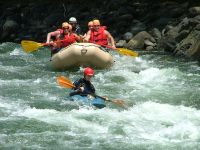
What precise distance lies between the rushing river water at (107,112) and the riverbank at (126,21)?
3.08 metres

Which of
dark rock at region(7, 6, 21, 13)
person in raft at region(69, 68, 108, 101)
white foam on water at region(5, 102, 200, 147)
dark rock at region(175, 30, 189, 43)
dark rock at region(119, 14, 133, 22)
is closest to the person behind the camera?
white foam on water at region(5, 102, 200, 147)

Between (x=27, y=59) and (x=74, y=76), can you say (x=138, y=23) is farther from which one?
(x=74, y=76)

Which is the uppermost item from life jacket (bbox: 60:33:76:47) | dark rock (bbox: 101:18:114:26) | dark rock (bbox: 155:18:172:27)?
dark rock (bbox: 101:18:114:26)

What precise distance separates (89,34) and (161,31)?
4.58 metres

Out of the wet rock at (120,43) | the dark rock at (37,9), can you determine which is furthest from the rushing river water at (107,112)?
the dark rock at (37,9)

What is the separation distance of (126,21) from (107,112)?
9227 millimetres

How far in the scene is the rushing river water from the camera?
3895 millimetres

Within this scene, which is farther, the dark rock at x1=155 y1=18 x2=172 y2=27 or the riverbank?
the dark rock at x1=155 y1=18 x2=172 y2=27

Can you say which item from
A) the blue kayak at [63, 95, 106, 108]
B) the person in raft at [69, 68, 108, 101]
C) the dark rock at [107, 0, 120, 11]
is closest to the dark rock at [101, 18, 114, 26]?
the dark rock at [107, 0, 120, 11]

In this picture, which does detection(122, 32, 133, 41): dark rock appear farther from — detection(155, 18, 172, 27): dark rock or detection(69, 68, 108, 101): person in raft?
detection(69, 68, 108, 101): person in raft

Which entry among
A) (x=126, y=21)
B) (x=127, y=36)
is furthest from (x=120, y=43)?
(x=126, y=21)

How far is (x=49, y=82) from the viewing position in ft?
22.1

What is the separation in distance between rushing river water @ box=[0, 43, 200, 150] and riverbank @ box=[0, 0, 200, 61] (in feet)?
10.1

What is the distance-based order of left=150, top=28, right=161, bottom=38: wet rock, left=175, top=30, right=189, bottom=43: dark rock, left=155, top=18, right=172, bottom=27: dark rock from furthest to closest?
left=155, top=18, right=172, bottom=27: dark rock < left=150, top=28, right=161, bottom=38: wet rock < left=175, top=30, right=189, bottom=43: dark rock
